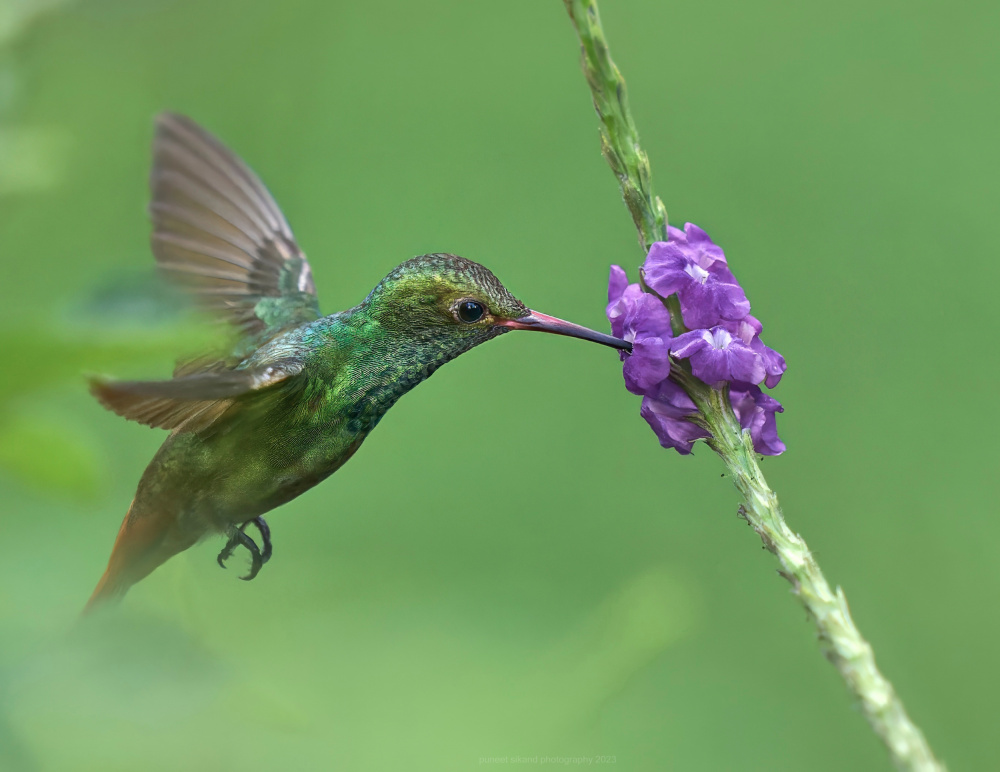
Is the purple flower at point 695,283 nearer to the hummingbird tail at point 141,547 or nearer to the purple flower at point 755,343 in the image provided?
the purple flower at point 755,343

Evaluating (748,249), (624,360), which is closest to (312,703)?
(624,360)

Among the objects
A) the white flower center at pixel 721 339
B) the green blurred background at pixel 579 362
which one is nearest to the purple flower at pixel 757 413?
the white flower center at pixel 721 339

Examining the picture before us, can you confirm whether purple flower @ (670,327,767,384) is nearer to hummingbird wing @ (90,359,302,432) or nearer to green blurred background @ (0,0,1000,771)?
green blurred background @ (0,0,1000,771)

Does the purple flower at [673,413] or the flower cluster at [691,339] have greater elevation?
the flower cluster at [691,339]

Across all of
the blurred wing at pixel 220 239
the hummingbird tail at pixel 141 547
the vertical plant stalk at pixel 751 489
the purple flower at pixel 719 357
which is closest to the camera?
the vertical plant stalk at pixel 751 489

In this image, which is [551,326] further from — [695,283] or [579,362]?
[579,362]

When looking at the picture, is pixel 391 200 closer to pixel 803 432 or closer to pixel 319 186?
pixel 319 186

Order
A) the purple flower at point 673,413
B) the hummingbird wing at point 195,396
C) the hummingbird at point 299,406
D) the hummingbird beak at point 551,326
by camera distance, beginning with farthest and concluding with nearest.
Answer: the hummingbird at point 299,406 < the hummingbird beak at point 551,326 < the purple flower at point 673,413 < the hummingbird wing at point 195,396

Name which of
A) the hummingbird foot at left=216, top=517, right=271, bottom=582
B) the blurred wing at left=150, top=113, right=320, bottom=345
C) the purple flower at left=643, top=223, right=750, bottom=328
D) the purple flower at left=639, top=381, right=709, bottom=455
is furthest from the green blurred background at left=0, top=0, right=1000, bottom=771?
the purple flower at left=643, top=223, right=750, bottom=328
